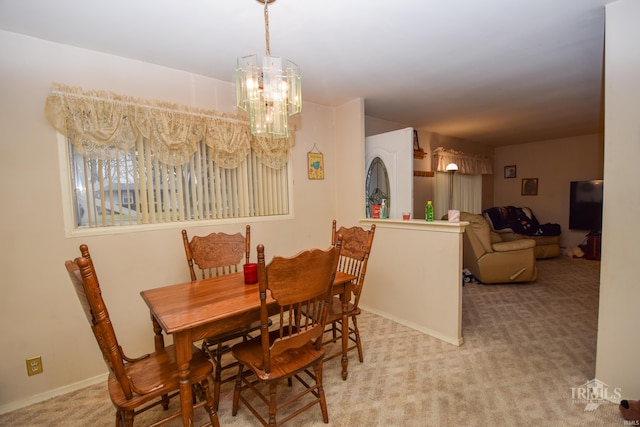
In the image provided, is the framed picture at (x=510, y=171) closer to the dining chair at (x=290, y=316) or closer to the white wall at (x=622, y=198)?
the white wall at (x=622, y=198)

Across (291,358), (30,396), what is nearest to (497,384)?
(291,358)

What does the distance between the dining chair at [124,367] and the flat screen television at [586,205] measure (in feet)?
24.2

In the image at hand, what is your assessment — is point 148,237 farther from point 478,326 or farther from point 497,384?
point 478,326

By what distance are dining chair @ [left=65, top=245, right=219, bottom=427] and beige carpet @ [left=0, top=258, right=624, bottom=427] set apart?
1.74 ft

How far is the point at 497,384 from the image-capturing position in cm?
202

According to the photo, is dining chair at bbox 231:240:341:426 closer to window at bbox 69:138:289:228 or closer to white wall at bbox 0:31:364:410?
white wall at bbox 0:31:364:410

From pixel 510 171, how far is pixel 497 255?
3.97 meters

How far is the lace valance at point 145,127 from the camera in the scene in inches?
80.3

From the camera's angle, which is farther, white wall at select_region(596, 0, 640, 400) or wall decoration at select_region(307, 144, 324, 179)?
wall decoration at select_region(307, 144, 324, 179)

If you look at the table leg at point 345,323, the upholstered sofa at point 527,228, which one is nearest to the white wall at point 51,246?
the table leg at point 345,323

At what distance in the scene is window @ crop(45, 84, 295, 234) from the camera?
82.0 inches

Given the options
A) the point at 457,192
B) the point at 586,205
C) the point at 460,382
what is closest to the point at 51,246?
the point at 460,382

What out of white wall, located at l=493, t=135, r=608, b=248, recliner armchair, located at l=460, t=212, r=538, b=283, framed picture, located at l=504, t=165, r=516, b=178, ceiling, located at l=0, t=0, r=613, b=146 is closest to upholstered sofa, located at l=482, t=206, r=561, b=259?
white wall, located at l=493, t=135, r=608, b=248

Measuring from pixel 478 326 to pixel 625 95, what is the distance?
7.24 feet
